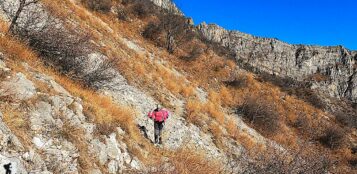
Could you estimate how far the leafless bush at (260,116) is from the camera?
22344mm

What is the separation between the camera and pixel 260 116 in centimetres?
2264

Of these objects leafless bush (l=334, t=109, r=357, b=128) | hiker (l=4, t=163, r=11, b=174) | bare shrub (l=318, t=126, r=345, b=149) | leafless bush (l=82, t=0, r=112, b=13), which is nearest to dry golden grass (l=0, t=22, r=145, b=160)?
hiker (l=4, t=163, r=11, b=174)

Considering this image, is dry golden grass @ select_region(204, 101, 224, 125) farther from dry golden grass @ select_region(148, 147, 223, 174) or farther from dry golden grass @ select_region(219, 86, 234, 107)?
dry golden grass @ select_region(148, 147, 223, 174)

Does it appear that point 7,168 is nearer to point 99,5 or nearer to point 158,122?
point 158,122

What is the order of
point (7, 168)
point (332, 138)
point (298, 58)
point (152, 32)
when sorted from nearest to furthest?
point (7, 168), point (332, 138), point (152, 32), point (298, 58)

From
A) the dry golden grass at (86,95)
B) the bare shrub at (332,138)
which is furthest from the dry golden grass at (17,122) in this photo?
the bare shrub at (332,138)

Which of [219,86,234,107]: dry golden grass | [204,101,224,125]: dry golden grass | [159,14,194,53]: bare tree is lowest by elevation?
[204,101,224,125]: dry golden grass

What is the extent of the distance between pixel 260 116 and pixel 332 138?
6207 mm

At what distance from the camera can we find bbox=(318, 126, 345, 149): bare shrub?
82.7ft

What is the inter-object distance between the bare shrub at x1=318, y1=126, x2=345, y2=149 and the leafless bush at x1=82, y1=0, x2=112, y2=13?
1749cm

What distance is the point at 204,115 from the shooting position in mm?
18594

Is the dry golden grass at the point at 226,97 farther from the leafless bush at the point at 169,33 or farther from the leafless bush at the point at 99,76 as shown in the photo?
the leafless bush at the point at 99,76

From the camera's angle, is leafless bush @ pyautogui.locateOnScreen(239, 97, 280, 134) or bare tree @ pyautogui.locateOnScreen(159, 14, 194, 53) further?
bare tree @ pyautogui.locateOnScreen(159, 14, 194, 53)

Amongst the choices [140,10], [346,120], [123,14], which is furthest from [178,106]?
[346,120]
